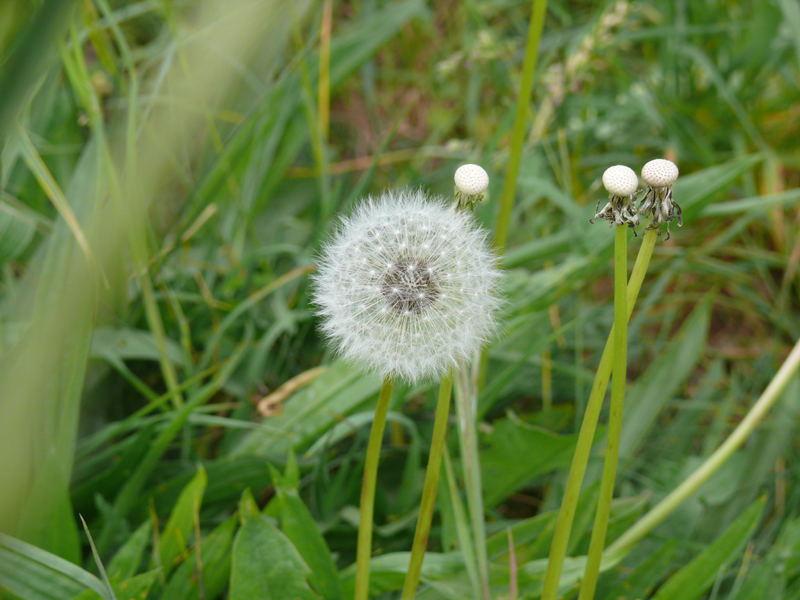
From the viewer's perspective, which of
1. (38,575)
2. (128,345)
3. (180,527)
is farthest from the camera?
(128,345)

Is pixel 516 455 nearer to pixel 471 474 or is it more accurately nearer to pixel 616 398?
pixel 471 474

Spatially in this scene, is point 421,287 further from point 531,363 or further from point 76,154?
point 76,154

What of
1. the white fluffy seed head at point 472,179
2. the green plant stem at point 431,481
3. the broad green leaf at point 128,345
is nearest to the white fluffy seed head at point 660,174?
the white fluffy seed head at point 472,179

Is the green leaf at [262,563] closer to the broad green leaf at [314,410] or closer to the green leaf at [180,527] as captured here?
the green leaf at [180,527]

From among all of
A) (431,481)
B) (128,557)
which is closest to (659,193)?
(431,481)

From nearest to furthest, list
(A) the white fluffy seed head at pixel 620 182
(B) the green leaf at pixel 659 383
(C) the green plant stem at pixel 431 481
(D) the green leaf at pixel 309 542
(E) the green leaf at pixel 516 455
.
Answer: (A) the white fluffy seed head at pixel 620 182
(C) the green plant stem at pixel 431 481
(D) the green leaf at pixel 309 542
(E) the green leaf at pixel 516 455
(B) the green leaf at pixel 659 383

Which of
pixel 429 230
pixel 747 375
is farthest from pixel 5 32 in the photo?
pixel 747 375
